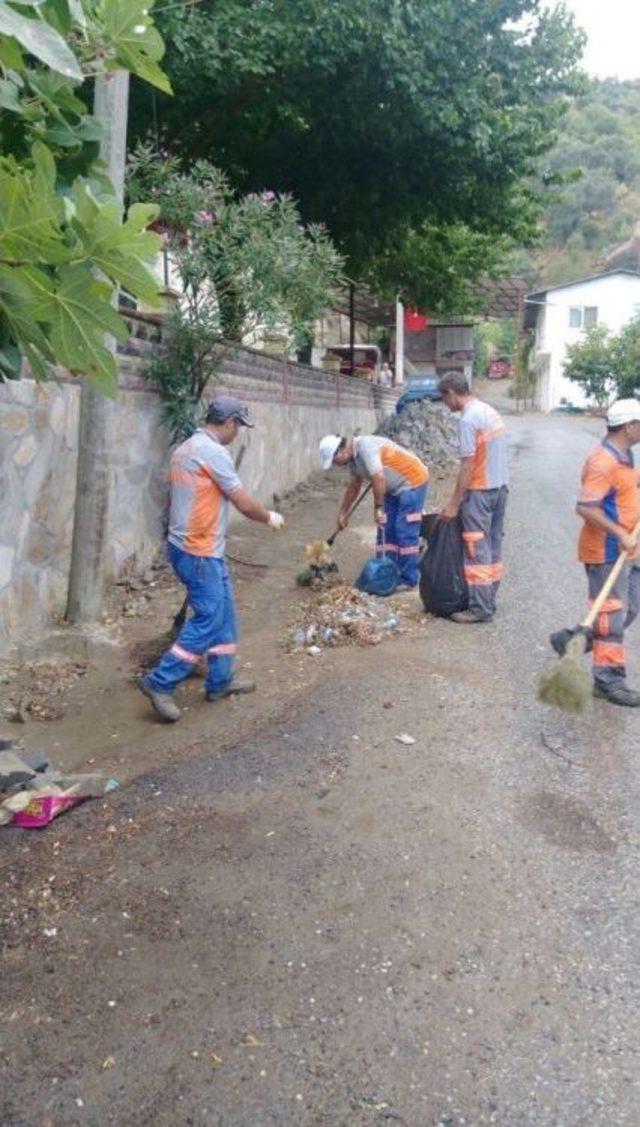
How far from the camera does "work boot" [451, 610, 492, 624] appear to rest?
6301 mm

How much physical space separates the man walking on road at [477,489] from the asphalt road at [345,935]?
5.67 feet

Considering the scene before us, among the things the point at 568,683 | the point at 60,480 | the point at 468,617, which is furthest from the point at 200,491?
the point at 468,617

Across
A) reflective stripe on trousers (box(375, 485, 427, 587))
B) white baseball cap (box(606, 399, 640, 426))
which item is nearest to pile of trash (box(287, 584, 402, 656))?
reflective stripe on trousers (box(375, 485, 427, 587))

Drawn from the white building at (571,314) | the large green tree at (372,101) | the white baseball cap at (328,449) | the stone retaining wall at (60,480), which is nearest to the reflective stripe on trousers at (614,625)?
the white baseball cap at (328,449)

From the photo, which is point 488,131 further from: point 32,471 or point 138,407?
point 32,471

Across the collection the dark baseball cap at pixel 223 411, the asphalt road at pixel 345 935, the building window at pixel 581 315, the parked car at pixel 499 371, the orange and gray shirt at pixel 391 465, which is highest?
the parked car at pixel 499 371

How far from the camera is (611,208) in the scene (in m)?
81.2

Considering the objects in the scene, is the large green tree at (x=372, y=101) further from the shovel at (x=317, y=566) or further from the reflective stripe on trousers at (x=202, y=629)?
the reflective stripe on trousers at (x=202, y=629)

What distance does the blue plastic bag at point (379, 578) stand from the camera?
688 cm

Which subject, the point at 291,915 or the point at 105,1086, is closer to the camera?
the point at 105,1086

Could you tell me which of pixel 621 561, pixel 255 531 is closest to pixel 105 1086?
A: pixel 621 561

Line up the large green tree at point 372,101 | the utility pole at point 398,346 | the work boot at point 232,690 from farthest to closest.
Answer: the utility pole at point 398,346 < the large green tree at point 372,101 < the work boot at point 232,690

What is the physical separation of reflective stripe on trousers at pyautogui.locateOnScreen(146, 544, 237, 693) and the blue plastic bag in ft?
6.90

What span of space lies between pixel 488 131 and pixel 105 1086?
10.6 m
